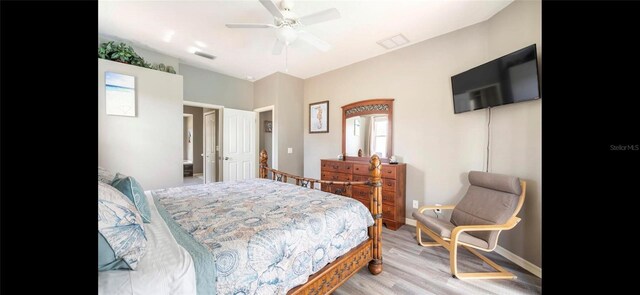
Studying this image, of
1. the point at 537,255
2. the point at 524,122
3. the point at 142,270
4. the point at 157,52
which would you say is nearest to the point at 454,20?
the point at 524,122

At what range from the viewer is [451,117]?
264 centimetres

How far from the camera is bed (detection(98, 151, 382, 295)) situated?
888 millimetres

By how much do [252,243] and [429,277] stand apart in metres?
1.56

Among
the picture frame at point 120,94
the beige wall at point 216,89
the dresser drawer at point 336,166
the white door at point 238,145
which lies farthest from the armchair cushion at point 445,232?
the beige wall at point 216,89

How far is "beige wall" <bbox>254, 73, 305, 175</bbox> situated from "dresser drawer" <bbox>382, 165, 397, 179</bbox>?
1952 mm

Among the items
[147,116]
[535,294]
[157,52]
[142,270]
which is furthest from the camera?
[157,52]

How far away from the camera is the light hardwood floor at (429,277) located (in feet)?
5.59

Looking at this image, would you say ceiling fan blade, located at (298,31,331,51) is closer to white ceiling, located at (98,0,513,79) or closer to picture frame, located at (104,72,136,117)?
white ceiling, located at (98,0,513,79)

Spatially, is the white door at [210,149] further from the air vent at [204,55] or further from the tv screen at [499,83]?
the tv screen at [499,83]

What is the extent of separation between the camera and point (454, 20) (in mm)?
2385

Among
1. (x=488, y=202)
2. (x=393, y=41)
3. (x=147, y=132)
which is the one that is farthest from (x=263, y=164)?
(x=488, y=202)

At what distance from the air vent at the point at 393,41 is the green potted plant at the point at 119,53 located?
3.07 m

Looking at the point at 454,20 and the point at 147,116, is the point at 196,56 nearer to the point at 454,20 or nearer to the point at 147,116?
the point at 147,116
